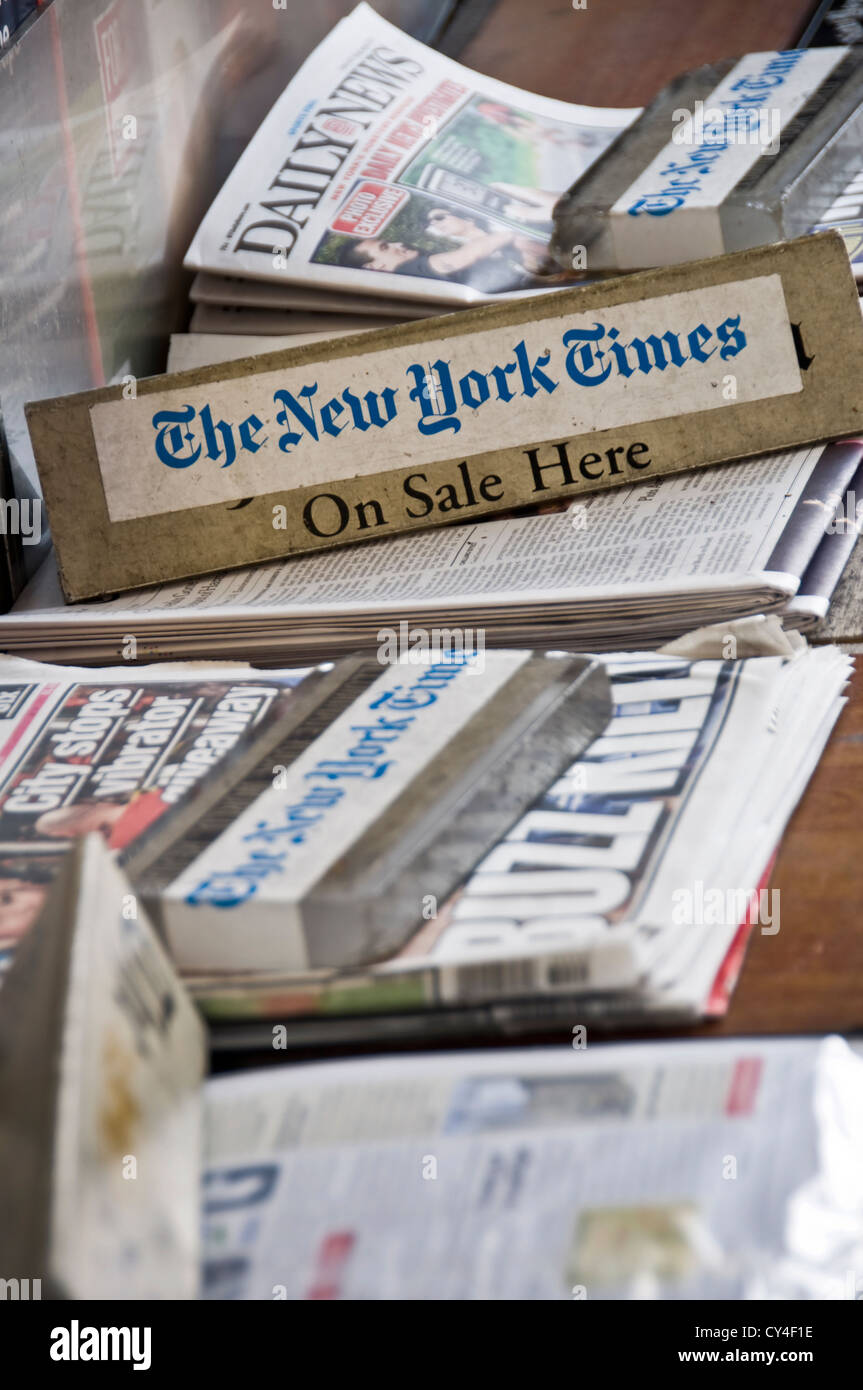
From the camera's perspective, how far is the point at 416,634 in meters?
0.84

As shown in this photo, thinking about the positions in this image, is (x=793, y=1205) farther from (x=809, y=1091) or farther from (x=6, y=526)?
(x=6, y=526)

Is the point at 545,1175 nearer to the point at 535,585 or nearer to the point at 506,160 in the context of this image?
the point at 535,585

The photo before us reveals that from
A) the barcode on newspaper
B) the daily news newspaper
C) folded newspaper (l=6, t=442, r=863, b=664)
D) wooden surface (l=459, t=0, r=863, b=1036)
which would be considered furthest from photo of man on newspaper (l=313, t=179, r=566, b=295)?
the barcode on newspaper

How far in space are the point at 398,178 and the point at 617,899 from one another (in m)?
0.92

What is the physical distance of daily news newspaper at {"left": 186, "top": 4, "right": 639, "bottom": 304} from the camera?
1216 millimetres

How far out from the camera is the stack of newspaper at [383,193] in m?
1.21

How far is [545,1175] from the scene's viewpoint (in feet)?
1.50

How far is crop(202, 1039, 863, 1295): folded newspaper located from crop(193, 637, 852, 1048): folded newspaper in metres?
0.02

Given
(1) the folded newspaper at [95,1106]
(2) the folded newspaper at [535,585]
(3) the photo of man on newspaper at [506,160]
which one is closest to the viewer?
(1) the folded newspaper at [95,1106]

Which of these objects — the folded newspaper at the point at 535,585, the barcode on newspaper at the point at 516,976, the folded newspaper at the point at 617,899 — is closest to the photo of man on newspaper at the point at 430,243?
the folded newspaper at the point at 535,585

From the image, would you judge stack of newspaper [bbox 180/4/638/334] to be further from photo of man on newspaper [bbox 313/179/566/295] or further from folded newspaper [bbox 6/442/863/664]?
folded newspaper [bbox 6/442/863/664]

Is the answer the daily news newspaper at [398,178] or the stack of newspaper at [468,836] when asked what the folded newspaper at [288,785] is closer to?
the stack of newspaper at [468,836]

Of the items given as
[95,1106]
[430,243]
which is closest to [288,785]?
[95,1106]
